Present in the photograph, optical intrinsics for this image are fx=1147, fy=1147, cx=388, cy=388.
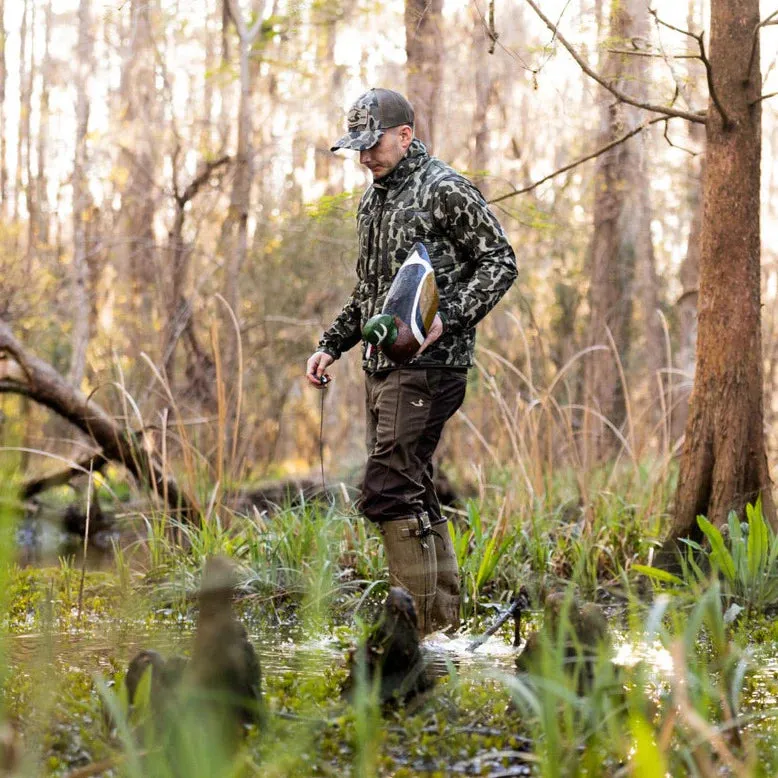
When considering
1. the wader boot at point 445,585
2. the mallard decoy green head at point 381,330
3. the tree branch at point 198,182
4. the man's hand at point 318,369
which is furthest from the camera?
the tree branch at point 198,182

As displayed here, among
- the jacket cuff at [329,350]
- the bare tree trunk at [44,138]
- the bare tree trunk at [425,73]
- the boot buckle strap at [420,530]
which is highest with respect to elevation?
the bare tree trunk at [44,138]

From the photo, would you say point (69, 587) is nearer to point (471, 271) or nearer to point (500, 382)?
point (471, 271)

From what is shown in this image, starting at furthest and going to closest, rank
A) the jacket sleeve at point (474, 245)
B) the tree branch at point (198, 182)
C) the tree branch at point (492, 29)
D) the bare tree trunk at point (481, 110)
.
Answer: the bare tree trunk at point (481, 110)
the tree branch at point (198, 182)
the tree branch at point (492, 29)
the jacket sleeve at point (474, 245)

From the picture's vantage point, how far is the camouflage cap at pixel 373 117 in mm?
4355

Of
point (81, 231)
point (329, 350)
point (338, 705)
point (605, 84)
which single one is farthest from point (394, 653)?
point (81, 231)

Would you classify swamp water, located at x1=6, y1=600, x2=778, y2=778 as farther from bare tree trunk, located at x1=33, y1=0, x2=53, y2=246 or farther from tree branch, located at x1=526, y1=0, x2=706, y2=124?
bare tree trunk, located at x1=33, y1=0, x2=53, y2=246

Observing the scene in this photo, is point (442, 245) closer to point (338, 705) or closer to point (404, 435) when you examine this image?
point (404, 435)

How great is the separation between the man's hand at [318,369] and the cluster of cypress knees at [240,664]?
1585 mm

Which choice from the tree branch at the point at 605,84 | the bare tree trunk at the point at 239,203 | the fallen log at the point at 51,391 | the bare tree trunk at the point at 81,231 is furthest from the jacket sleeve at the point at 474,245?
the bare tree trunk at the point at 81,231

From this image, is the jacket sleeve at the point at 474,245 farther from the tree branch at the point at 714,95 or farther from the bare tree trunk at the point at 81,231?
the bare tree trunk at the point at 81,231

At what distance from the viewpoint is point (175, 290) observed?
36.7ft

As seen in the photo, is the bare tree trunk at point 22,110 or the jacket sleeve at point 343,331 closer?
the jacket sleeve at point 343,331

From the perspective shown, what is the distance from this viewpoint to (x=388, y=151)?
4418mm

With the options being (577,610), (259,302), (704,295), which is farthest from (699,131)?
(577,610)
